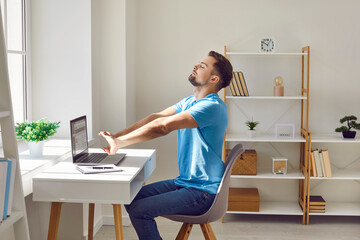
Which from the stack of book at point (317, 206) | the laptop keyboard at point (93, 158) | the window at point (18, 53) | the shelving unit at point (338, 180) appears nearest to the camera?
the laptop keyboard at point (93, 158)

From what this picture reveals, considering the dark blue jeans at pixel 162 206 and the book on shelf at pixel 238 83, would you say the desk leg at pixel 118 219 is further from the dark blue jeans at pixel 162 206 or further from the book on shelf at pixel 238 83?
the book on shelf at pixel 238 83

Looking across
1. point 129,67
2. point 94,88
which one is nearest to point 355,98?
point 129,67

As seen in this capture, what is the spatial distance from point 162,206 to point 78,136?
0.65 metres

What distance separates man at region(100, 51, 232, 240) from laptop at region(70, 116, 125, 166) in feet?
0.42

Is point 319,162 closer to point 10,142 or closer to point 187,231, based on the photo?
point 187,231

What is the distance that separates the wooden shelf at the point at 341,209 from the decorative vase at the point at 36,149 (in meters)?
2.38

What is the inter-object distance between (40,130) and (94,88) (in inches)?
34.2

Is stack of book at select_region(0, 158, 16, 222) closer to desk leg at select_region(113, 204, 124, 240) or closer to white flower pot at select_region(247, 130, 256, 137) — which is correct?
desk leg at select_region(113, 204, 124, 240)

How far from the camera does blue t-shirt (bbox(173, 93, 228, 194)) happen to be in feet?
8.08

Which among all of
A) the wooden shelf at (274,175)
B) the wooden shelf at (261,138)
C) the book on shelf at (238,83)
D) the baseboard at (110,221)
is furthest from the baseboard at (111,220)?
the book on shelf at (238,83)

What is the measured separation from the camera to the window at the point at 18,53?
3.11 m

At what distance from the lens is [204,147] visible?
8.29ft

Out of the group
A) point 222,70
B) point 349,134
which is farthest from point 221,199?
point 349,134

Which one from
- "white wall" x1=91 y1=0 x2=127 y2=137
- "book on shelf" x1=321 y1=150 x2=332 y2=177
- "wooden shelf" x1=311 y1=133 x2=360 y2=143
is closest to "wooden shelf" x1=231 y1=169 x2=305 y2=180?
"book on shelf" x1=321 y1=150 x2=332 y2=177
